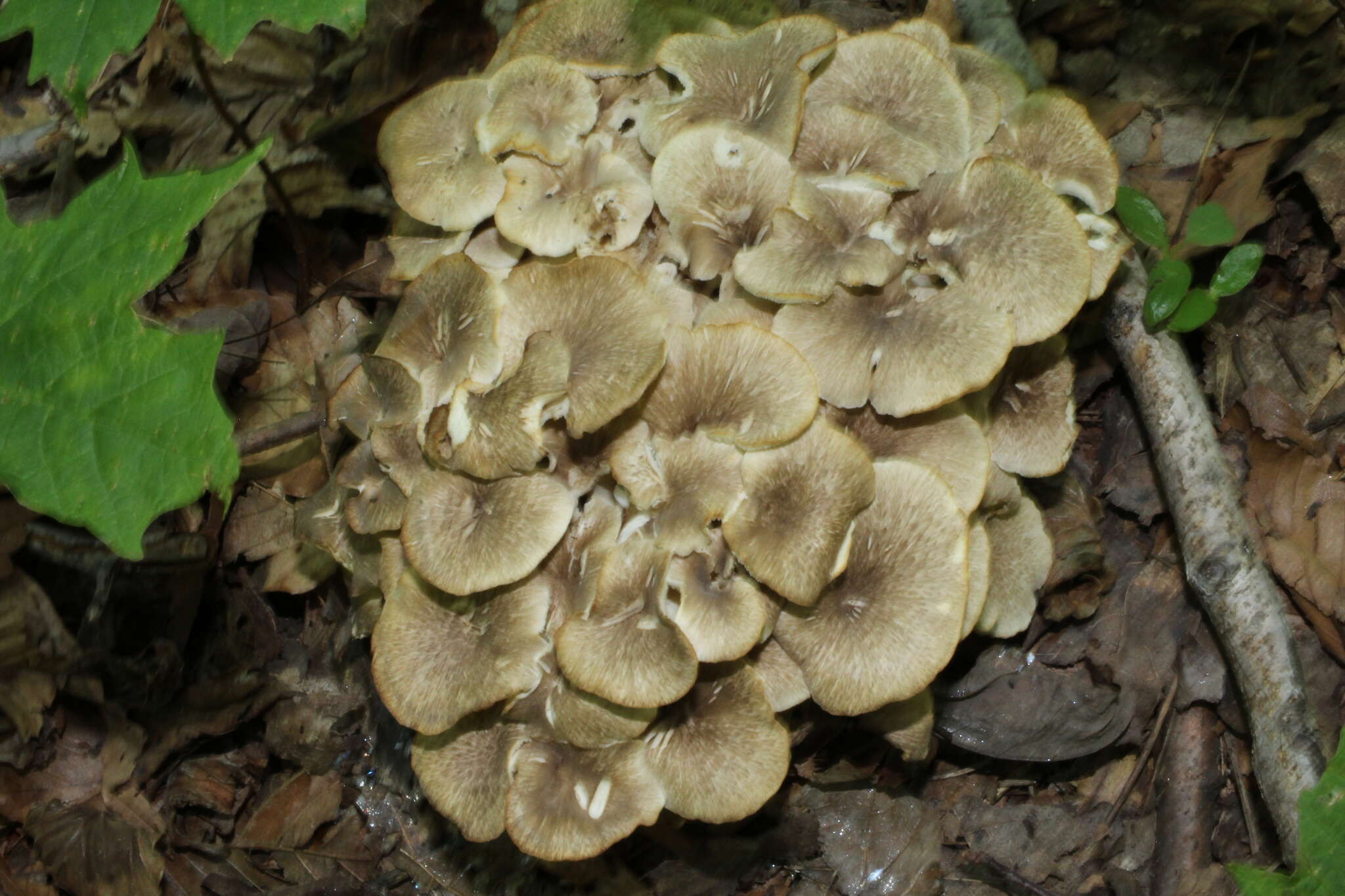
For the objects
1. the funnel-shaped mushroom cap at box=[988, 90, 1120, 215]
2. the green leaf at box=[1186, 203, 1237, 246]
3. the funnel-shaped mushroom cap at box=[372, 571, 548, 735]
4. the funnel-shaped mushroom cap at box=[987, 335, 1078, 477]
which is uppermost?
the funnel-shaped mushroom cap at box=[988, 90, 1120, 215]

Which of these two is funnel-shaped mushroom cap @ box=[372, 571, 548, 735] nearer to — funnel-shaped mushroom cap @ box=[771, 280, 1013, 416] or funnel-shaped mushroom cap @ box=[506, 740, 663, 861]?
funnel-shaped mushroom cap @ box=[506, 740, 663, 861]

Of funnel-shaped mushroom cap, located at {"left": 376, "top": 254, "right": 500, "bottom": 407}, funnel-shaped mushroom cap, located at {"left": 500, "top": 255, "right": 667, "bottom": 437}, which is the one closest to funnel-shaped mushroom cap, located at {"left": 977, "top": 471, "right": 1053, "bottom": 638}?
funnel-shaped mushroom cap, located at {"left": 500, "top": 255, "right": 667, "bottom": 437}

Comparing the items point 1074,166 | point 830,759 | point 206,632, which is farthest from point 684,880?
point 1074,166

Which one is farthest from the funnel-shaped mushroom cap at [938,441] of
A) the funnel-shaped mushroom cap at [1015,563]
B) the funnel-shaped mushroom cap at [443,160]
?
the funnel-shaped mushroom cap at [443,160]

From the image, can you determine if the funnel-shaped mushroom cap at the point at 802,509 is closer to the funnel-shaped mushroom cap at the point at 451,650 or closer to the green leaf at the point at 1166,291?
the funnel-shaped mushroom cap at the point at 451,650

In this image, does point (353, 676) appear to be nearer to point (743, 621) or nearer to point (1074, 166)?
point (743, 621)

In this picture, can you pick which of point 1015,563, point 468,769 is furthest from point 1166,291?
point 468,769

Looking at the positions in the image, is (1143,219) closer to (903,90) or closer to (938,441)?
(903,90)
